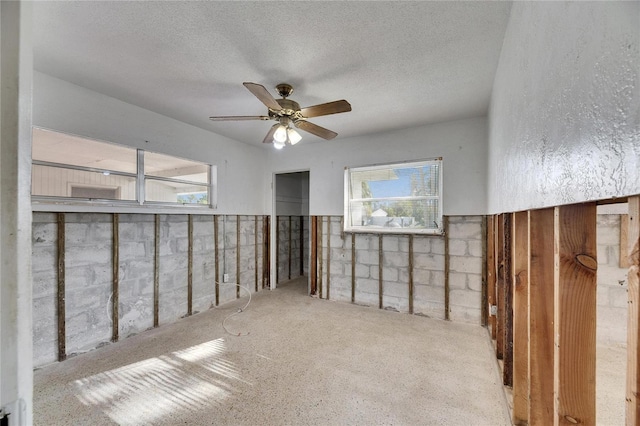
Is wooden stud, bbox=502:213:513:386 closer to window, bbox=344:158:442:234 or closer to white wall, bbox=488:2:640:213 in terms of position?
white wall, bbox=488:2:640:213

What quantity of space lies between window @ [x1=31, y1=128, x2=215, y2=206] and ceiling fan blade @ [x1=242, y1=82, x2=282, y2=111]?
6.27 feet

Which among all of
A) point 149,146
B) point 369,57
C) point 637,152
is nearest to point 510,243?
point 637,152

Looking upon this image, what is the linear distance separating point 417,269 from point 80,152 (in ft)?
13.5

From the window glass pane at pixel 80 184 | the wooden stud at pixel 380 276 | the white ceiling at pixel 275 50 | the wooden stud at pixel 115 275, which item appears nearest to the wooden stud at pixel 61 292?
the window glass pane at pixel 80 184

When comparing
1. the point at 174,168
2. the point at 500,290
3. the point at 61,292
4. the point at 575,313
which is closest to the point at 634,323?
the point at 575,313

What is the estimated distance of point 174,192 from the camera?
348 centimetres

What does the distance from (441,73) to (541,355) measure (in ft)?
7.16

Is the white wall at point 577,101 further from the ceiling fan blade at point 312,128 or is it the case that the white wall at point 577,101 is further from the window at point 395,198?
the window at point 395,198

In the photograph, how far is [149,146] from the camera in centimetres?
311

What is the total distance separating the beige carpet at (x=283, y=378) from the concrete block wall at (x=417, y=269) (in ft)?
1.11

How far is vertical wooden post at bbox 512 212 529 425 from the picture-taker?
1.61 metres

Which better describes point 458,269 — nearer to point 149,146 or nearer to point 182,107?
point 182,107

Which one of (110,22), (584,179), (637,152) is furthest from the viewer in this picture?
(110,22)

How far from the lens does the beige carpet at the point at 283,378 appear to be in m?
1.78
